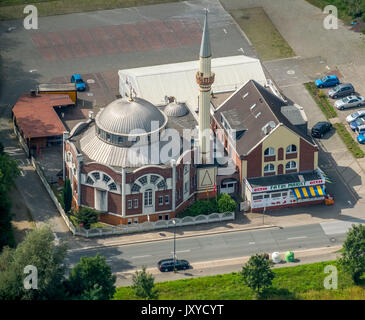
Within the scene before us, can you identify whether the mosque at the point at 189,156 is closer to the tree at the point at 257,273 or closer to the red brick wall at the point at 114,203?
the red brick wall at the point at 114,203

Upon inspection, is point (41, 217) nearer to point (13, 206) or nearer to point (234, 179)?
point (13, 206)


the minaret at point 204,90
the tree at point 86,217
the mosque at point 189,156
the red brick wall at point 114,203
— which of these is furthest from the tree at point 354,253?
the tree at point 86,217

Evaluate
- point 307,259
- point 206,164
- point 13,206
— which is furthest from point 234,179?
point 13,206

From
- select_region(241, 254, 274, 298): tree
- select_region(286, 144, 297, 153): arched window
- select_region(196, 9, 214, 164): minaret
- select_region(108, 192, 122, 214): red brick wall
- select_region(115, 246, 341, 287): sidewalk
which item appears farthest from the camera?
select_region(286, 144, 297, 153): arched window

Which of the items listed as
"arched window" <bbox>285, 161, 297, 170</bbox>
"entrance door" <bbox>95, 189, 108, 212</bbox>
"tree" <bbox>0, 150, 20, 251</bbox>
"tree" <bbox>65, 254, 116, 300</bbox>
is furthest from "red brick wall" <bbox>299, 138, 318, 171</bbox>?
"tree" <bbox>0, 150, 20, 251</bbox>

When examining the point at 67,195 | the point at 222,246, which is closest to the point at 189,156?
the point at 222,246

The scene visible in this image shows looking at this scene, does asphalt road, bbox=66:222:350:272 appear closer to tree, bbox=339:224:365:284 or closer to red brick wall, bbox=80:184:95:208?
tree, bbox=339:224:365:284
